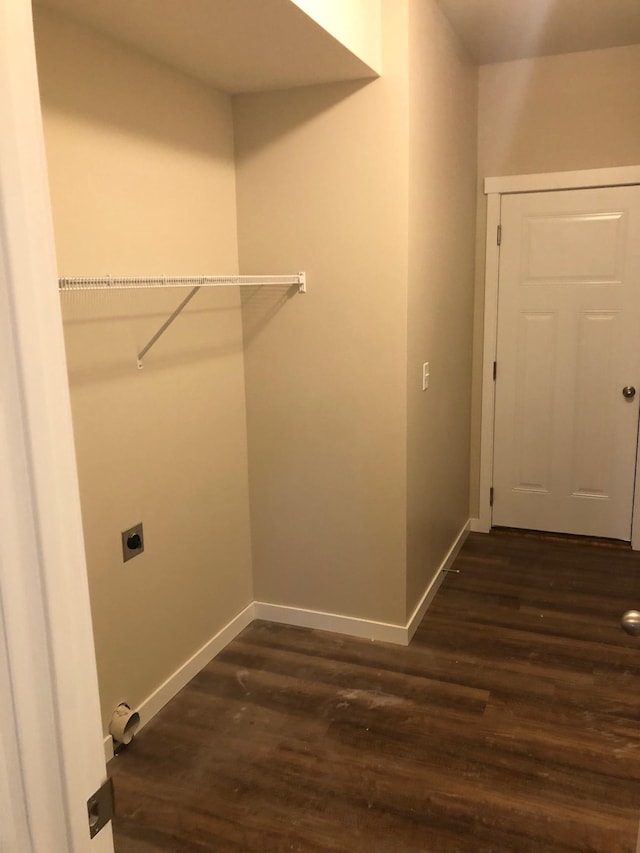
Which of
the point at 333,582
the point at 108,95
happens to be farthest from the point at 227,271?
the point at 333,582

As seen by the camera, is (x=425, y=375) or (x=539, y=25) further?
(x=539, y=25)

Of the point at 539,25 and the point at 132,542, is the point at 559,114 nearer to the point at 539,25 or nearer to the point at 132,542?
the point at 539,25

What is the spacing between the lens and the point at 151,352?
2.37 m

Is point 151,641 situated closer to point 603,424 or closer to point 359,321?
point 359,321

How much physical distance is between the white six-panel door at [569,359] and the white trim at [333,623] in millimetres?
1517

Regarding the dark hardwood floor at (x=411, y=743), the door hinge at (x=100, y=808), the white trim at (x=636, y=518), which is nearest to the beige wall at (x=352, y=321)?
the dark hardwood floor at (x=411, y=743)

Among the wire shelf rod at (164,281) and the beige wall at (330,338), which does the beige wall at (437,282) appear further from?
the wire shelf rod at (164,281)

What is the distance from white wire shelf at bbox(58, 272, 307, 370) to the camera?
1.80m

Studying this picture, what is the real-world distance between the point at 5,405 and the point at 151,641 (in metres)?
1.98

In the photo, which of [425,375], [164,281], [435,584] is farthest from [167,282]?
[435,584]

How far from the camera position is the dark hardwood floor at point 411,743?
1.96 metres

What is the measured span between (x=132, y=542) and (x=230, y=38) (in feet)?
5.45

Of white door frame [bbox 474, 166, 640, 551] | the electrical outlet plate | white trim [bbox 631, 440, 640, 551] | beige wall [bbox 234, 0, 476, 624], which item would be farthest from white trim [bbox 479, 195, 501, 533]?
the electrical outlet plate

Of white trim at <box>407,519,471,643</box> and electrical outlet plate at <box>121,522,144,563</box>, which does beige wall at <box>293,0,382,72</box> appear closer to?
electrical outlet plate at <box>121,522,144,563</box>
